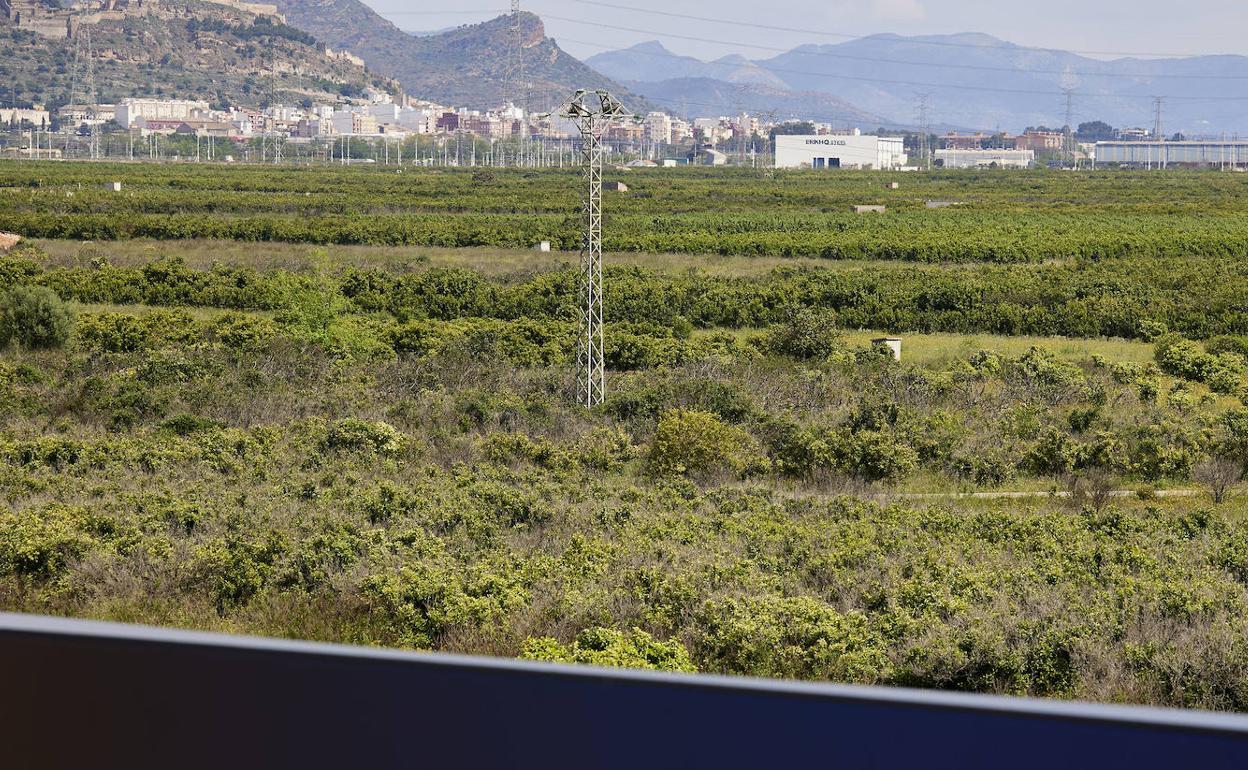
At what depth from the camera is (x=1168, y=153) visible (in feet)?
641

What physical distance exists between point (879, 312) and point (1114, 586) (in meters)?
20.8

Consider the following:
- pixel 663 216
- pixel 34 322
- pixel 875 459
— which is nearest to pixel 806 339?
pixel 875 459

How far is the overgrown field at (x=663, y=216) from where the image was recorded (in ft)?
147

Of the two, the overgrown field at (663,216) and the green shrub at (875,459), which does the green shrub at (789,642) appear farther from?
the overgrown field at (663,216)

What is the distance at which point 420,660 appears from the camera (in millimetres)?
2447

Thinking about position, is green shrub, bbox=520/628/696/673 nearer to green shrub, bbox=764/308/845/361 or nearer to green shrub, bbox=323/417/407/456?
green shrub, bbox=323/417/407/456

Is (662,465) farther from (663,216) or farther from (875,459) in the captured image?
(663,216)

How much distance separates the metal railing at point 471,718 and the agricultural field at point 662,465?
4934 mm

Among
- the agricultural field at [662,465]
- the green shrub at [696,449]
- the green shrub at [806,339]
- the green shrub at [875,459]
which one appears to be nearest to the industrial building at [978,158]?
the agricultural field at [662,465]

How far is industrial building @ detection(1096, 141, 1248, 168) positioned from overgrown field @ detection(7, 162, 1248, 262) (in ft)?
335

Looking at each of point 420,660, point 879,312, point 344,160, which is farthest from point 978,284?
point 344,160

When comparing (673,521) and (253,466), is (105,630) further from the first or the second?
(253,466)

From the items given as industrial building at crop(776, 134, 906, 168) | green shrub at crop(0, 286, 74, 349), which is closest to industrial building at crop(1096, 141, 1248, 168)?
industrial building at crop(776, 134, 906, 168)

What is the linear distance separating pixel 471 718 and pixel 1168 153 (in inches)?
8340
